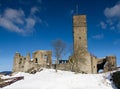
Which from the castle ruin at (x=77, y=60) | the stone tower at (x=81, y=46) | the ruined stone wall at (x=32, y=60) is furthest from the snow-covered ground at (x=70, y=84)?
the ruined stone wall at (x=32, y=60)

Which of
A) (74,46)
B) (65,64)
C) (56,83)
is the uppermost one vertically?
(74,46)

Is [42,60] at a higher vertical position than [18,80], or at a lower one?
higher

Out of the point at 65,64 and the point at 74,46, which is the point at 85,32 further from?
the point at 65,64

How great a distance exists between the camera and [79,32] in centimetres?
6134

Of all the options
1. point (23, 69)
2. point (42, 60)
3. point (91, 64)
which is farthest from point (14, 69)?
point (91, 64)

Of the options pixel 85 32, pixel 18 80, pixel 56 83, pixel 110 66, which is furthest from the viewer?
pixel 85 32

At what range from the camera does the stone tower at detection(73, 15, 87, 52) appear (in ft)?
200

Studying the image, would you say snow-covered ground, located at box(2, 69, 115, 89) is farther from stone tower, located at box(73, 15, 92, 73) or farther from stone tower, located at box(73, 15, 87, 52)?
stone tower, located at box(73, 15, 87, 52)

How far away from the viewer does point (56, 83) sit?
36406 mm

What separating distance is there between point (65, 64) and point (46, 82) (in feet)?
70.8

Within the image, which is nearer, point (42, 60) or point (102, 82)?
point (102, 82)

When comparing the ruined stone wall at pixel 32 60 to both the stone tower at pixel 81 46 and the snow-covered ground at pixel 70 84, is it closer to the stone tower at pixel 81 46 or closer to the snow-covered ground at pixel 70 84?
the stone tower at pixel 81 46

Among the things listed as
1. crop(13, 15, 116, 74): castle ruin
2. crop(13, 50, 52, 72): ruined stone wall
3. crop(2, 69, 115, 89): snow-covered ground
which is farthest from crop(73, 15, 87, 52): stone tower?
crop(2, 69, 115, 89): snow-covered ground

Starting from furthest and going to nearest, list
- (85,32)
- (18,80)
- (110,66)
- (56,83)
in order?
(85,32) < (110,66) < (18,80) < (56,83)
